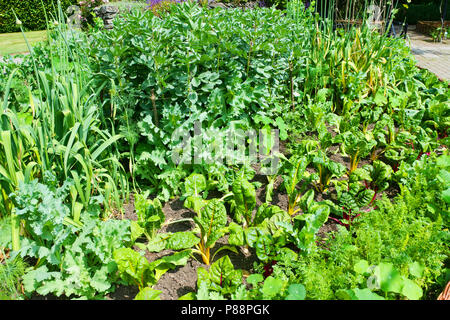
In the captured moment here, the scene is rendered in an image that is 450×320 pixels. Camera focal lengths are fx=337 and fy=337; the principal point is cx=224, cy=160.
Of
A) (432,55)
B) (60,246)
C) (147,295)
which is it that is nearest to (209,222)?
(147,295)

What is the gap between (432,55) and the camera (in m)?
7.23

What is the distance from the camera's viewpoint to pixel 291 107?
3.38 meters

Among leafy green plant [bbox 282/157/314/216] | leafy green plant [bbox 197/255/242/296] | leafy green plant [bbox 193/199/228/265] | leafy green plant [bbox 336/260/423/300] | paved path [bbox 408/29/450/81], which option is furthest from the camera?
paved path [bbox 408/29/450/81]

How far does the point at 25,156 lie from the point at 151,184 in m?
0.90

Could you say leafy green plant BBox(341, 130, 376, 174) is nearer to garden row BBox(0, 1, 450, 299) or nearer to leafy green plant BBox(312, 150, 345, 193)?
garden row BBox(0, 1, 450, 299)

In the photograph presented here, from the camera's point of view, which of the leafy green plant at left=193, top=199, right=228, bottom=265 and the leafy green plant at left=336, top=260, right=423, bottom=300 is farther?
the leafy green plant at left=193, top=199, right=228, bottom=265

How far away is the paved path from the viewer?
5844 millimetres

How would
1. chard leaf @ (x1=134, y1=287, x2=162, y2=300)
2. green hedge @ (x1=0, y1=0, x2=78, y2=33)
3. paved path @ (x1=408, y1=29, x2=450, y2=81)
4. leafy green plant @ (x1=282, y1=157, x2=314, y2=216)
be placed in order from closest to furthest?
chard leaf @ (x1=134, y1=287, x2=162, y2=300)
leafy green plant @ (x1=282, y1=157, x2=314, y2=216)
paved path @ (x1=408, y1=29, x2=450, y2=81)
green hedge @ (x1=0, y1=0, x2=78, y2=33)

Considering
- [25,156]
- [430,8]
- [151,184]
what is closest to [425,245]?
[151,184]

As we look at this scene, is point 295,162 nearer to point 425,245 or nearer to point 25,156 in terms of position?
point 425,245

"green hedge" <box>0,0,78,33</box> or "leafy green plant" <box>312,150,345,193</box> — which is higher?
"green hedge" <box>0,0,78,33</box>

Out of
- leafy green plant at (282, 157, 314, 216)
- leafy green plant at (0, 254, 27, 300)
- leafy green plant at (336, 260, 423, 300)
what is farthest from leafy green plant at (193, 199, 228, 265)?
leafy green plant at (0, 254, 27, 300)

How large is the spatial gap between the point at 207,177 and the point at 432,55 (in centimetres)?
697

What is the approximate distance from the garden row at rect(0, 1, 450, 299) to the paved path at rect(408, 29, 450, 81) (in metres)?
3.12
